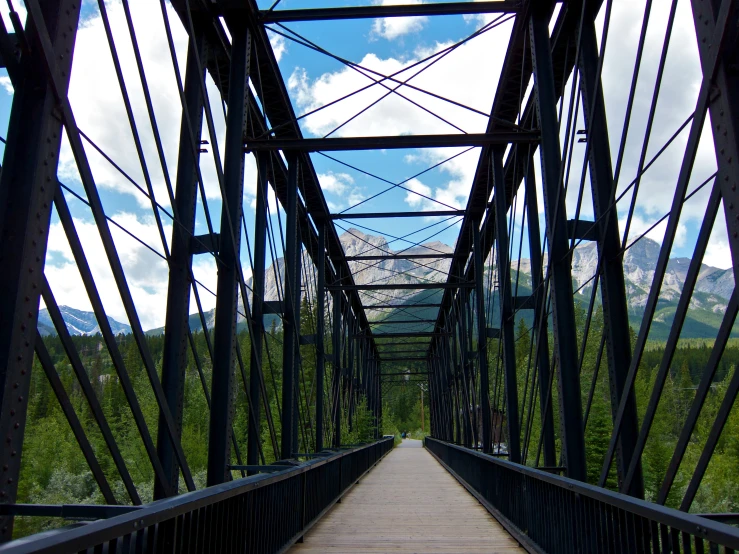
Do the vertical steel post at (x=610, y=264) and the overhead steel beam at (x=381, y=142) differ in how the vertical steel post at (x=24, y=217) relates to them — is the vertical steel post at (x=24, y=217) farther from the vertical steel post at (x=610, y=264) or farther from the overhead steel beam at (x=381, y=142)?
the overhead steel beam at (x=381, y=142)

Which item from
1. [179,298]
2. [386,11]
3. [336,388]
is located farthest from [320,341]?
[179,298]

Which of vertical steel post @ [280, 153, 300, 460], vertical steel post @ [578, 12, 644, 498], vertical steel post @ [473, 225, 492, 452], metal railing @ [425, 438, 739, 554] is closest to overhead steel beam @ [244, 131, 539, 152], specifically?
vertical steel post @ [280, 153, 300, 460]

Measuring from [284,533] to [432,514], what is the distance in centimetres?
361

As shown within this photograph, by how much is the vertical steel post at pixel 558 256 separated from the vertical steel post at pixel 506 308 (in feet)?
11.6

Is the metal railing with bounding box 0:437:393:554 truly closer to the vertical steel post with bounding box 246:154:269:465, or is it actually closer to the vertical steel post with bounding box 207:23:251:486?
the vertical steel post with bounding box 207:23:251:486

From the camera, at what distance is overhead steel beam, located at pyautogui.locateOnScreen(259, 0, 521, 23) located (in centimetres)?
1003

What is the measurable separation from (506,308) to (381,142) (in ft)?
13.7

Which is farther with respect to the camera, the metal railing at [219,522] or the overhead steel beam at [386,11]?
the overhead steel beam at [386,11]

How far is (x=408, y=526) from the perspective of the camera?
8.25 m

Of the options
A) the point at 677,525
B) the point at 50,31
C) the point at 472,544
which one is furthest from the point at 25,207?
the point at 472,544

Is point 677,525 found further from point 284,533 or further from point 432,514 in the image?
point 432,514

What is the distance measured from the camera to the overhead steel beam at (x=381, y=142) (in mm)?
11164

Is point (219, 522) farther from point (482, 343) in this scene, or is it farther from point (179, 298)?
point (482, 343)

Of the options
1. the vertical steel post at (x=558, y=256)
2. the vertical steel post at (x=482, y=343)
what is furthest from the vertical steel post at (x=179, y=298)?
the vertical steel post at (x=482, y=343)
